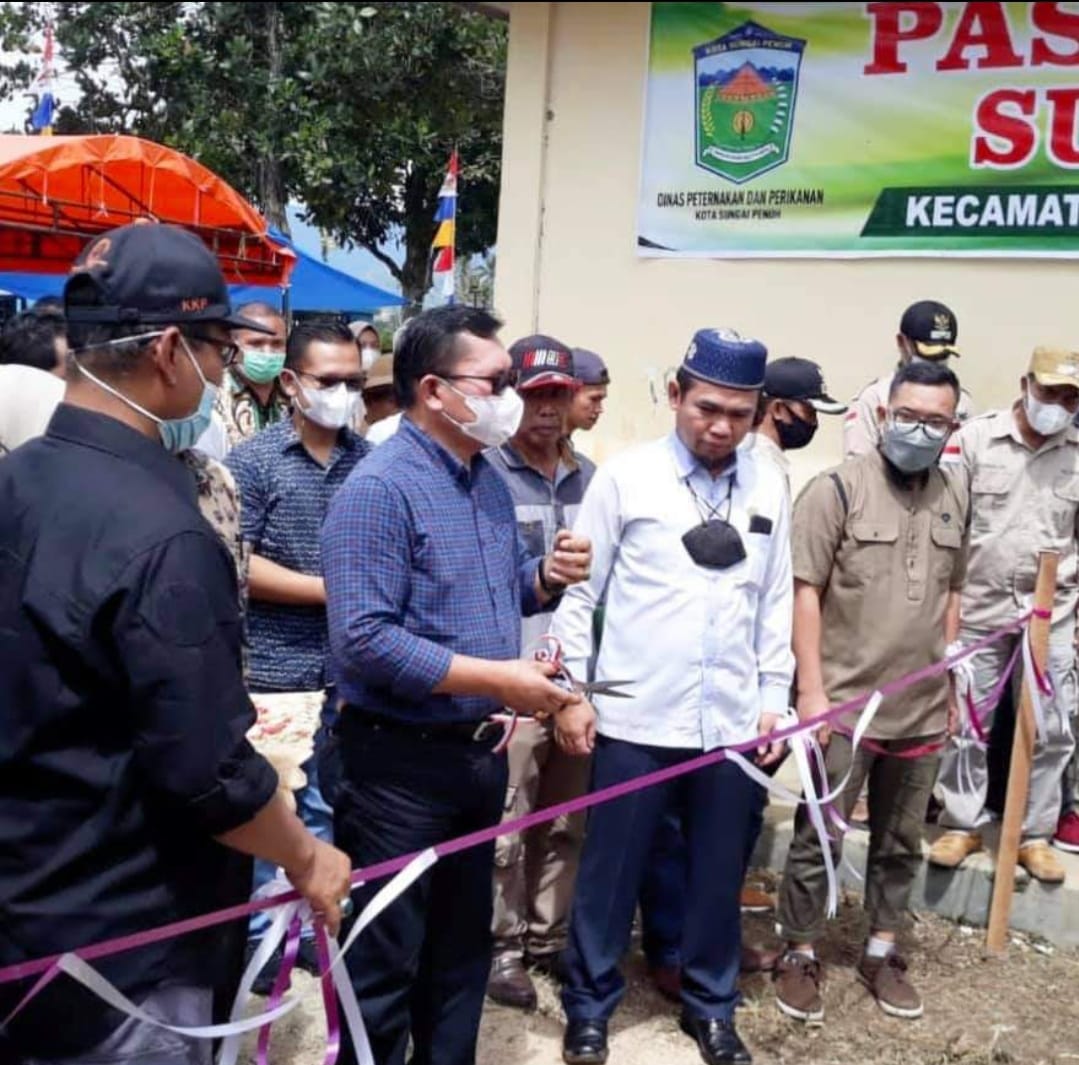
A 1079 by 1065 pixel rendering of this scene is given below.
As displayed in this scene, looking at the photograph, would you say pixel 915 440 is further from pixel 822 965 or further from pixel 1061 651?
pixel 822 965

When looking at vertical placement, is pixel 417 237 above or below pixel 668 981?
above

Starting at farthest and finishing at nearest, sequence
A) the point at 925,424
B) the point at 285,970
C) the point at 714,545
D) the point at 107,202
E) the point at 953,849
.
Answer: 1. the point at 107,202
2. the point at 953,849
3. the point at 925,424
4. the point at 714,545
5. the point at 285,970

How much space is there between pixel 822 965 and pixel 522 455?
76.1 inches

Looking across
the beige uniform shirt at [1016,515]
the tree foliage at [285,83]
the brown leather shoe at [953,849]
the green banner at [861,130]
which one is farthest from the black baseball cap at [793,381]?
the tree foliage at [285,83]

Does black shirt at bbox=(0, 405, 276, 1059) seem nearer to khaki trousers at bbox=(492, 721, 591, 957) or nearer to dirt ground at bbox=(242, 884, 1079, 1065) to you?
dirt ground at bbox=(242, 884, 1079, 1065)

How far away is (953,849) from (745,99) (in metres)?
3.92

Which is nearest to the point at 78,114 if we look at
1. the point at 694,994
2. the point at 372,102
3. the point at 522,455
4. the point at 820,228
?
the point at 372,102

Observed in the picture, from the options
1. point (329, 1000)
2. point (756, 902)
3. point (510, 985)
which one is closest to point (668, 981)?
point (510, 985)

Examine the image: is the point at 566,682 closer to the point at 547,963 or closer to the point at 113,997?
the point at 113,997

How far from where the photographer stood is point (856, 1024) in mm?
3877

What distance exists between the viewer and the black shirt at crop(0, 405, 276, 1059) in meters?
1.76

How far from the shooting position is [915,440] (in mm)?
3770

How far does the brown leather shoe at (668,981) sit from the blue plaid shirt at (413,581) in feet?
5.14

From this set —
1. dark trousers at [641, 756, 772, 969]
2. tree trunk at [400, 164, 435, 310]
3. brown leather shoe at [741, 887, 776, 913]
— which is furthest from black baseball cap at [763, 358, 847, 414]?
tree trunk at [400, 164, 435, 310]
